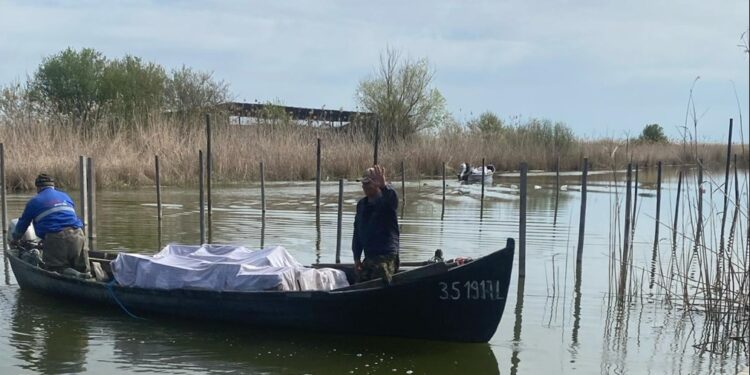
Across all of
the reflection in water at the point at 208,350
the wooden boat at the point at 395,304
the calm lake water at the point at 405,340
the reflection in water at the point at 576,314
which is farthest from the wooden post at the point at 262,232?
the wooden boat at the point at 395,304

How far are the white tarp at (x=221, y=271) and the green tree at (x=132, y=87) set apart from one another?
994 inches

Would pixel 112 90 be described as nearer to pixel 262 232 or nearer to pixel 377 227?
pixel 262 232

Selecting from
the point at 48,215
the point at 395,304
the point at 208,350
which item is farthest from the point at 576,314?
the point at 48,215

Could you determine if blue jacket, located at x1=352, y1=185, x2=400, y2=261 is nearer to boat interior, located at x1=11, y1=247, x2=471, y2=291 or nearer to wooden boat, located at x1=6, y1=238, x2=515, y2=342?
boat interior, located at x1=11, y1=247, x2=471, y2=291

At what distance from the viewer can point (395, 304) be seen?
8.27 meters

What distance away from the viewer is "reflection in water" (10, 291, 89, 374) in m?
7.93

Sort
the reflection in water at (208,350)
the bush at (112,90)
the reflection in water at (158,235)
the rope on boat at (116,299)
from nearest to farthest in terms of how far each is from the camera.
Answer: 1. the reflection in water at (208,350)
2. the rope on boat at (116,299)
3. the reflection in water at (158,235)
4. the bush at (112,90)

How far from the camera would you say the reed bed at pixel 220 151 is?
26.2 metres

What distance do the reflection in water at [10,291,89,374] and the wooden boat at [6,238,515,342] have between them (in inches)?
41.1

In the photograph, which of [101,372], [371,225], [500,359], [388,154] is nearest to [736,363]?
[500,359]

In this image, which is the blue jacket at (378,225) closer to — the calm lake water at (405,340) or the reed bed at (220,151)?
the calm lake water at (405,340)

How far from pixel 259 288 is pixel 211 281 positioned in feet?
2.13

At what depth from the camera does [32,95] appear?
107 feet

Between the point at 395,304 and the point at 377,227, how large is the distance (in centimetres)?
84
